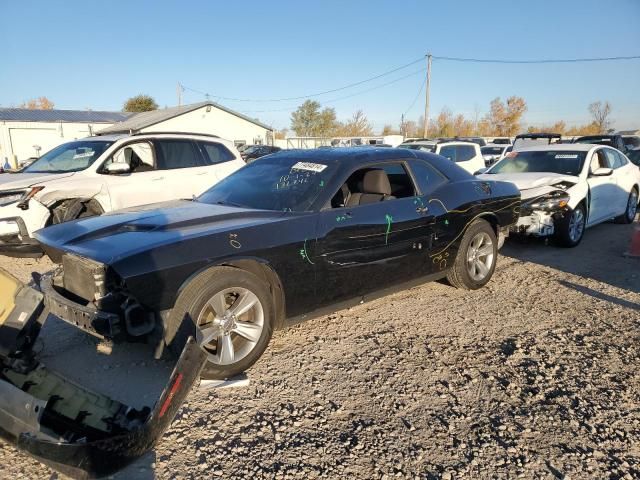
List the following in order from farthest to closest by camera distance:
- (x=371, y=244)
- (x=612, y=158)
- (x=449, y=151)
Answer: (x=449, y=151) → (x=612, y=158) → (x=371, y=244)

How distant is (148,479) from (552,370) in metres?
2.81

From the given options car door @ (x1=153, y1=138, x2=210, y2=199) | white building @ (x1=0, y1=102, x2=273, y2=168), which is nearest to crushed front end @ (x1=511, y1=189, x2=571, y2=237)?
car door @ (x1=153, y1=138, x2=210, y2=199)

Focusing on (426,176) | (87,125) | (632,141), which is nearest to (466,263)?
(426,176)

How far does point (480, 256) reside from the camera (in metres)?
5.22

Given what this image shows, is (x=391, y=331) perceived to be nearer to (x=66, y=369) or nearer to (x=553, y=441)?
(x=553, y=441)

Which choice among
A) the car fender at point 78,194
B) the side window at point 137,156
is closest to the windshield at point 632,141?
the side window at point 137,156

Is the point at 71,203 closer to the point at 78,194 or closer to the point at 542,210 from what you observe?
the point at 78,194

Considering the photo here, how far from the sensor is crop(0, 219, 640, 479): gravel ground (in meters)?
2.39

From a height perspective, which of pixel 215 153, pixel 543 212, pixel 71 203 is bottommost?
pixel 543 212

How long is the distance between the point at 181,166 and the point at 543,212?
5747 millimetres

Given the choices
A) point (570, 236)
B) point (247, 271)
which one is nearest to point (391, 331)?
point (247, 271)

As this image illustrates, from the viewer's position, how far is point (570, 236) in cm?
701

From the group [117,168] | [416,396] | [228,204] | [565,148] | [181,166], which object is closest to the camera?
[416,396]

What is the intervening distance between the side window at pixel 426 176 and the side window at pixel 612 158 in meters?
5.27
